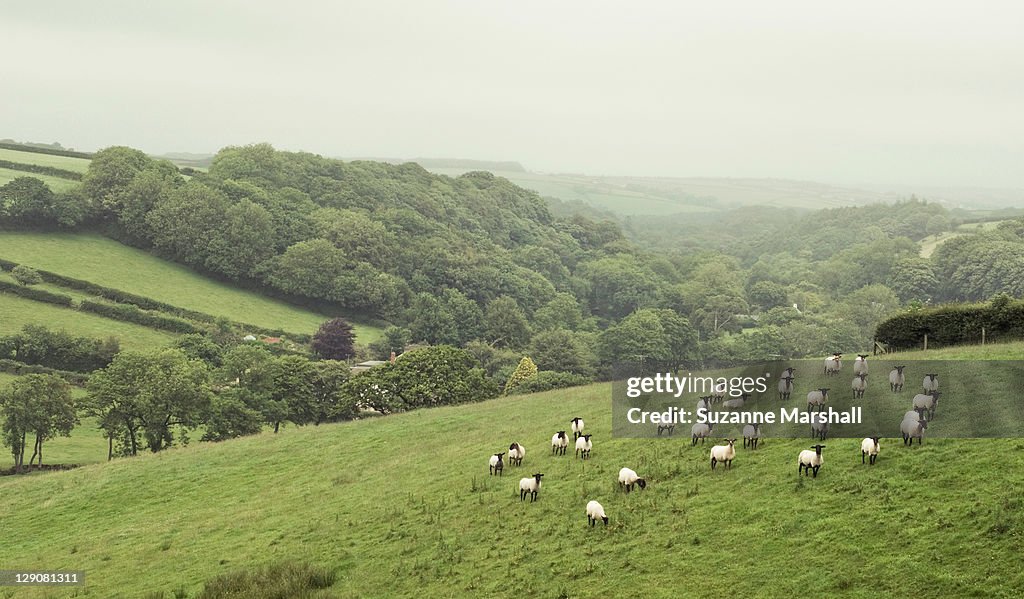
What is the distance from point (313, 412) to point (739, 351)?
99.0 m

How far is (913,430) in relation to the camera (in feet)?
80.4

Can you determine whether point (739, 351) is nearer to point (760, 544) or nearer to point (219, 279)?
point (219, 279)

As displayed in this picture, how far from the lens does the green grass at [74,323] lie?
9869 centimetres

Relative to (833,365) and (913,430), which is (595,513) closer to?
(913,430)

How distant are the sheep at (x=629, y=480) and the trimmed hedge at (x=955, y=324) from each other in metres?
23.4

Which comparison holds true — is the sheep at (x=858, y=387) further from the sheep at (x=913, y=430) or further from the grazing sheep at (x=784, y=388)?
the sheep at (x=913, y=430)

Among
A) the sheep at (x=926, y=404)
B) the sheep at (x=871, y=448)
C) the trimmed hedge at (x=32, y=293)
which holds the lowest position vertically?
the trimmed hedge at (x=32, y=293)

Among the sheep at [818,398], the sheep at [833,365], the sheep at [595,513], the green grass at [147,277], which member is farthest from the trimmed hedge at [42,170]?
the sheep at [818,398]

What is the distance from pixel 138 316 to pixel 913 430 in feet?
358

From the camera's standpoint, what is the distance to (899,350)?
4191 centimetres

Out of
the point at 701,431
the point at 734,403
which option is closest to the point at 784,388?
the point at 734,403

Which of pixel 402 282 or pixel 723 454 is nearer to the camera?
pixel 723 454

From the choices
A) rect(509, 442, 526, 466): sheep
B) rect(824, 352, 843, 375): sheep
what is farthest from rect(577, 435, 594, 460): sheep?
rect(824, 352, 843, 375): sheep

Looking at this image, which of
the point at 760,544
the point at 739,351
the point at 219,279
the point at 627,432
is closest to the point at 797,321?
the point at 739,351
